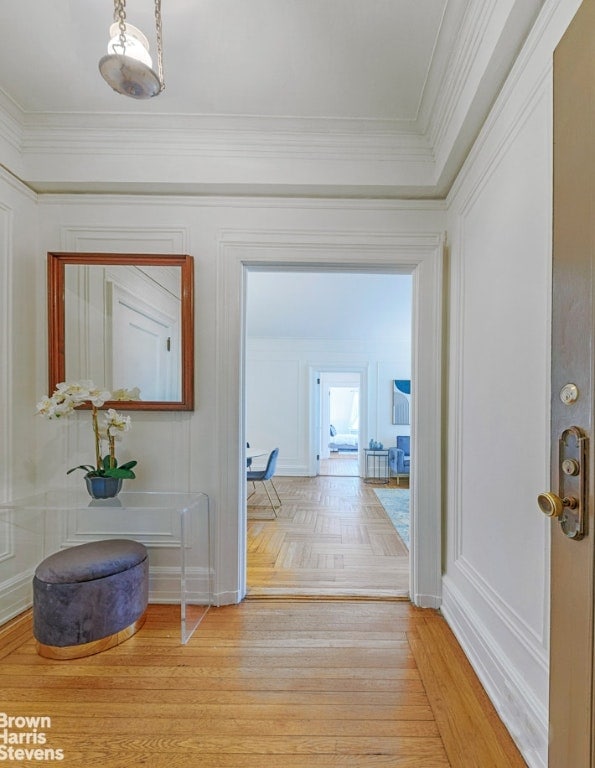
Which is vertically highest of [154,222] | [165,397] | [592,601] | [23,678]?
[154,222]

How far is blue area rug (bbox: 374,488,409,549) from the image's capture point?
11.7ft

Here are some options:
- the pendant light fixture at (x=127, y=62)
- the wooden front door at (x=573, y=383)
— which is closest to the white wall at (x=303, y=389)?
the pendant light fixture at (x=127, y=62)

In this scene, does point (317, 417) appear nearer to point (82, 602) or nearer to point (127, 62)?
point (82, 602)

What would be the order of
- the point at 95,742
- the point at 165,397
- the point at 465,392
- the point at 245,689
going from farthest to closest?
the point at 165,397 → the point at 465,392 → the point at 245,689 → the point at 95,742

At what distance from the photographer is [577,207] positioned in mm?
886

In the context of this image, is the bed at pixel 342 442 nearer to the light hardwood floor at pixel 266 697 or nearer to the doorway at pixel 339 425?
the doorway at pixel 339 425

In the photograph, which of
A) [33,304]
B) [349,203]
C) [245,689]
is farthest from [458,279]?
[33,304]

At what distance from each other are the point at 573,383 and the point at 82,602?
2.12 metres

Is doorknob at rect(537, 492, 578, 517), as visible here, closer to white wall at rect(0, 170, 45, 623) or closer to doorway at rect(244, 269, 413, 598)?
doorway at rect(244, 269, 413, 598)

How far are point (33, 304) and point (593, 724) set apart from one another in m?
2.88

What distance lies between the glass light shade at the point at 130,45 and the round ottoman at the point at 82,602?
2054mm

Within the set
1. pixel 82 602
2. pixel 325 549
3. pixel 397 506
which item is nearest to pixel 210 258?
pixel 82 602

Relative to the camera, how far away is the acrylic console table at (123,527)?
2072mm

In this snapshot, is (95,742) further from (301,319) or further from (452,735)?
(301,319)
